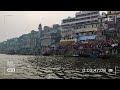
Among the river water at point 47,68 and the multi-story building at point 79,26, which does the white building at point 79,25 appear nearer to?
the multi-story building at point 79,26

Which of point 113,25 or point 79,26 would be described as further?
→ point 79,26

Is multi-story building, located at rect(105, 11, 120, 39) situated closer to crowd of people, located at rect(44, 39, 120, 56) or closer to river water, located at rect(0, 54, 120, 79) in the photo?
crowd of people, located at rect(44, 39, 120, 56)

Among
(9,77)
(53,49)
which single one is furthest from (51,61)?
(9,77)

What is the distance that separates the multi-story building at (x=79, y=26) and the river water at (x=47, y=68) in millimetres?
591

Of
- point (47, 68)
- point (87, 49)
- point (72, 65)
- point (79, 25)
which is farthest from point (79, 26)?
point (47, 68)

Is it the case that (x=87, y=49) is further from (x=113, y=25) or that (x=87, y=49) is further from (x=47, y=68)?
(x=47, y=68)

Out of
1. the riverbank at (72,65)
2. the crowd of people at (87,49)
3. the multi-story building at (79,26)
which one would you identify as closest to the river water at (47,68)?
the riverbank at (72,65)

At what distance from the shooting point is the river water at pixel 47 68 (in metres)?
5.15

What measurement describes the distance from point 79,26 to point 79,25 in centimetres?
3

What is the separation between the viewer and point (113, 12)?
17.3ft

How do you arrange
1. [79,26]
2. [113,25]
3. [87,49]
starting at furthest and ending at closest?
[79,26] → [87,49] → [113,25]

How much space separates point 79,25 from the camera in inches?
231
